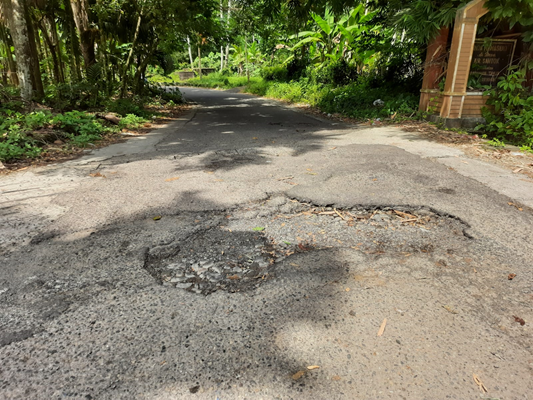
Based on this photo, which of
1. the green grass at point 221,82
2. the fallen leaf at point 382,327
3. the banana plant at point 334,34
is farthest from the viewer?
the green grass at point 221,82

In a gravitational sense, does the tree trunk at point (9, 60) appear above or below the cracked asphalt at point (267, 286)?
above

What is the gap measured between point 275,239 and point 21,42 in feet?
24.9

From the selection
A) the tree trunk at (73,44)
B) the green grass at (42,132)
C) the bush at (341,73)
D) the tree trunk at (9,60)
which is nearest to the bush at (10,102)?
the green grass at (42,132)

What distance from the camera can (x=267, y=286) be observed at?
6.64ft

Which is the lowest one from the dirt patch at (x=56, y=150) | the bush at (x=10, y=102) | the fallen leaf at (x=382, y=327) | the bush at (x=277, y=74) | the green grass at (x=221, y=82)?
the fallen leaf at (x=382, y=327)

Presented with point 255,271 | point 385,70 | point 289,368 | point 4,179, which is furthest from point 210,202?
point 385,70

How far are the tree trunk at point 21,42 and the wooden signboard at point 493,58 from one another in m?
8.89

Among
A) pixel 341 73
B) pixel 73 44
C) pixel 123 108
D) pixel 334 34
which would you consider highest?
pixel 334 34

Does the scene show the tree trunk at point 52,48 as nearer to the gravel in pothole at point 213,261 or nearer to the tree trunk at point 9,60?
the tree trunk at point 9,60

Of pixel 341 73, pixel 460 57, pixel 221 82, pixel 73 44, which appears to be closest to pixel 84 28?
pixel 73 44

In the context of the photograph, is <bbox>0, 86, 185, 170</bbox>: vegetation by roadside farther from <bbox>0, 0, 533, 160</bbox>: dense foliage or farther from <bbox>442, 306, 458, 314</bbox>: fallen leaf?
<bbox>442, 306, 458, 314</bbox>: fallen leaf

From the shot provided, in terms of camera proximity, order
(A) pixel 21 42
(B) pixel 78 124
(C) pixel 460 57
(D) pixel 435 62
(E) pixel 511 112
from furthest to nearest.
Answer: (D) pixel 435 62
(A) pixel 21 42
(B) pixel 78 124
(C) pixel 460 57
(E) pixel 511 112

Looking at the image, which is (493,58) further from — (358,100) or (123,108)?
(123,108)

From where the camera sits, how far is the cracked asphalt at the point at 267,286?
1.43 m
